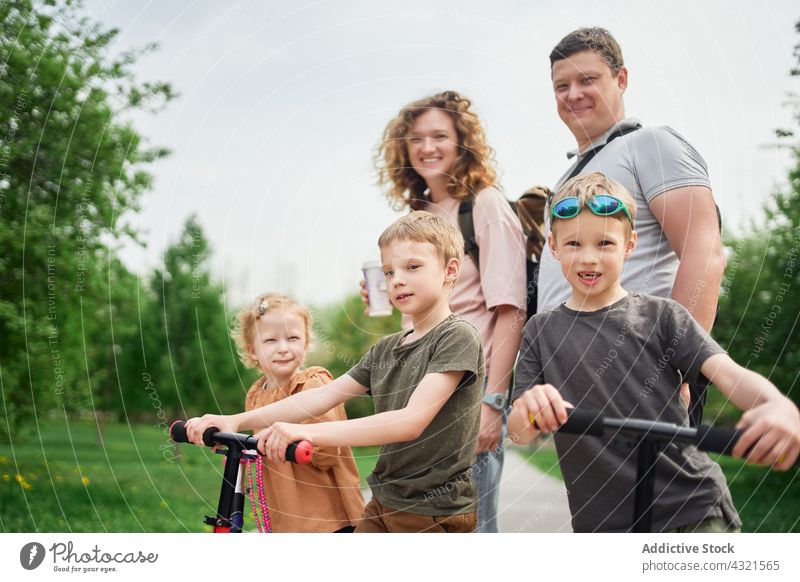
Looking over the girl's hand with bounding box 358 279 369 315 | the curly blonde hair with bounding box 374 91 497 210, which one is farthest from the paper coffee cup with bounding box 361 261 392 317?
the curly blonde hair with bounding box 374 91 497 210

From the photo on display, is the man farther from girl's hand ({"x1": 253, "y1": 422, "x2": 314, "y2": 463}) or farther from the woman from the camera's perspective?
girl's hand ({"x1": 253, "y1": 422, "x2": 314, "y2": 463})

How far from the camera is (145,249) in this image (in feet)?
15.9

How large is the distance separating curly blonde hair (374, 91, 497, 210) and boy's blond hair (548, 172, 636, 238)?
77cm

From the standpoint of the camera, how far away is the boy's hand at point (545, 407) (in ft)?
7.12

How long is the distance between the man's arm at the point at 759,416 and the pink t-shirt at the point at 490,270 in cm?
106

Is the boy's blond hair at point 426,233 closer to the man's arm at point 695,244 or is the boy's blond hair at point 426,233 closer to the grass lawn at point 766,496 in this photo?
the man's arm at point 695,244

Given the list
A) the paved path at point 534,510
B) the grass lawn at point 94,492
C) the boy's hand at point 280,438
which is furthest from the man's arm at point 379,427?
the grass lawn at point 94,492

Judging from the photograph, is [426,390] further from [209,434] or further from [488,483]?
[488,483]

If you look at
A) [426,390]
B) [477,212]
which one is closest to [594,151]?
[477,212]

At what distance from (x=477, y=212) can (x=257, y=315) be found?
101 cm

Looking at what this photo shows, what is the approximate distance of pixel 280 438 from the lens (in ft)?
7.64
